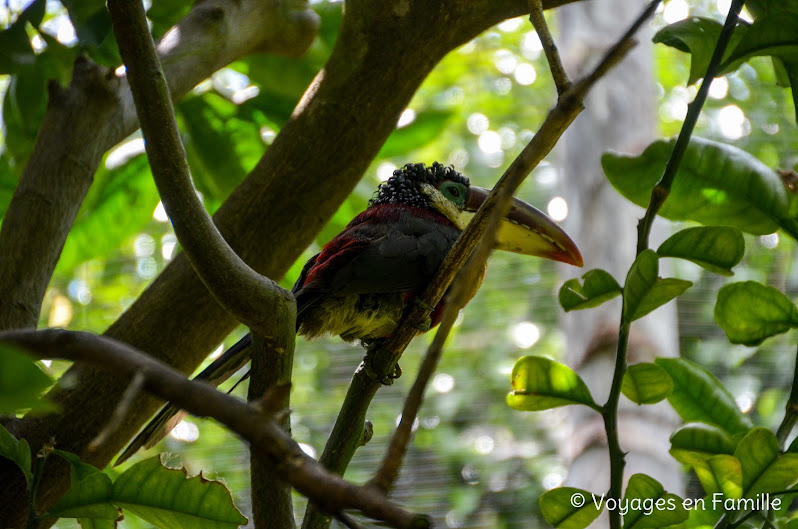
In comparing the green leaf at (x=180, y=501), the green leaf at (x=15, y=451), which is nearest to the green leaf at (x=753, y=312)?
the green leaf at (x=180, y=501)

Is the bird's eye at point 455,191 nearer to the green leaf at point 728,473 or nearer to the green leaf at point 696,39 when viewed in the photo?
the green leaf at point 696,39

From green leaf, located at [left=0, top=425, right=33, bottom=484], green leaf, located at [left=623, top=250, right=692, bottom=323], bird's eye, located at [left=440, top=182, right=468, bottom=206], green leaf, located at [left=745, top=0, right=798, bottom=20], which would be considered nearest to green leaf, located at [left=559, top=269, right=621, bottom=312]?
green leaf, located at [left=623, top=250, right=692, bottom=323]

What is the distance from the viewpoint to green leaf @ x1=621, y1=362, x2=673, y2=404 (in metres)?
1.24

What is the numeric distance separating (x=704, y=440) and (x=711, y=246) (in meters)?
0.31

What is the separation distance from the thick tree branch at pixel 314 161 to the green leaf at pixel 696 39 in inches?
16.0

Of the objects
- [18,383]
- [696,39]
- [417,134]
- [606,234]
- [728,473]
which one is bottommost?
[18,383]

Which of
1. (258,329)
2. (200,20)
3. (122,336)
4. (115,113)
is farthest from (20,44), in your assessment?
(258,329)

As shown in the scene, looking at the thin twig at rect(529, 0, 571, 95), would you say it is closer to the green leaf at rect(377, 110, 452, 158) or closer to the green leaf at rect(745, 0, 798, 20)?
the green leaf at rect(745, 0, 798, 20)

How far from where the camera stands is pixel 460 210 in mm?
2246

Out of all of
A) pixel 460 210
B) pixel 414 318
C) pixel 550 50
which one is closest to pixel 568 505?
pixel 414 318

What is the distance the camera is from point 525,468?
14.5 feet

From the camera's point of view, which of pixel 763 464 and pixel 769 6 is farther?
pixel 769 6

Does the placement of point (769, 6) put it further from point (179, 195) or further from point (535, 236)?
point (179, 195)

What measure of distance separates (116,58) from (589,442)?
2308mm
